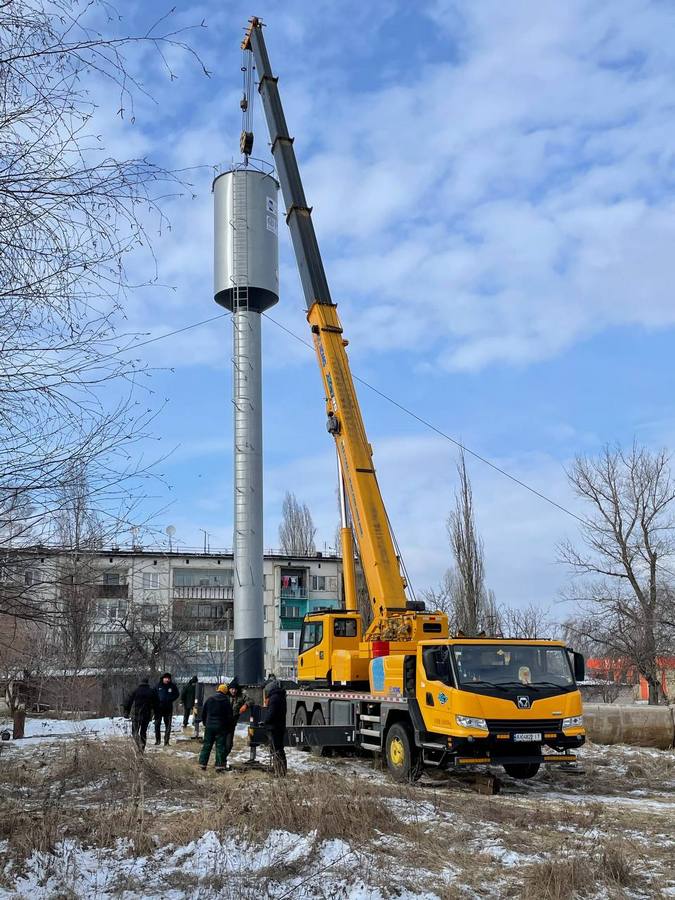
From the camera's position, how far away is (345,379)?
18750 millimetres

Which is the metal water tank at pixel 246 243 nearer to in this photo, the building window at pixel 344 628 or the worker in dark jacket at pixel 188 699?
the worker in dark jacket at pixel 188 699

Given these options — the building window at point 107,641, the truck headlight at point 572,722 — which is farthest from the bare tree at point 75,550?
the building window at point 107,641

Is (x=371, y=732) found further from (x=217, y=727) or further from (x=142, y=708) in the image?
(x=142, y=708)

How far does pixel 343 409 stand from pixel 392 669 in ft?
19.0

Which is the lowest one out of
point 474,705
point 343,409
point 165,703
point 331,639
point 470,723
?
point 165,703

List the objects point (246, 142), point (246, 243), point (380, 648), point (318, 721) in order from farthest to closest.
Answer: point (246, 243) < point (246, 142) < point (318, 721) < point (380, 648)

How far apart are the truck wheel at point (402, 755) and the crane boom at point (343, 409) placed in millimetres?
2396

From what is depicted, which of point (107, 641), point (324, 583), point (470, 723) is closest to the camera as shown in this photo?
point (470, 723)

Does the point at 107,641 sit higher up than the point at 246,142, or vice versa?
the point at 246,142

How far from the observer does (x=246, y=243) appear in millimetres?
35125

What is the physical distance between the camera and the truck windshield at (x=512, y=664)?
13.9 metres

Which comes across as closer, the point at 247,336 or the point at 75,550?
the point at 75,550

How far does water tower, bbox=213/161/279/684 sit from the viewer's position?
33625 mm

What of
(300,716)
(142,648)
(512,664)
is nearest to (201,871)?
(512,664)
